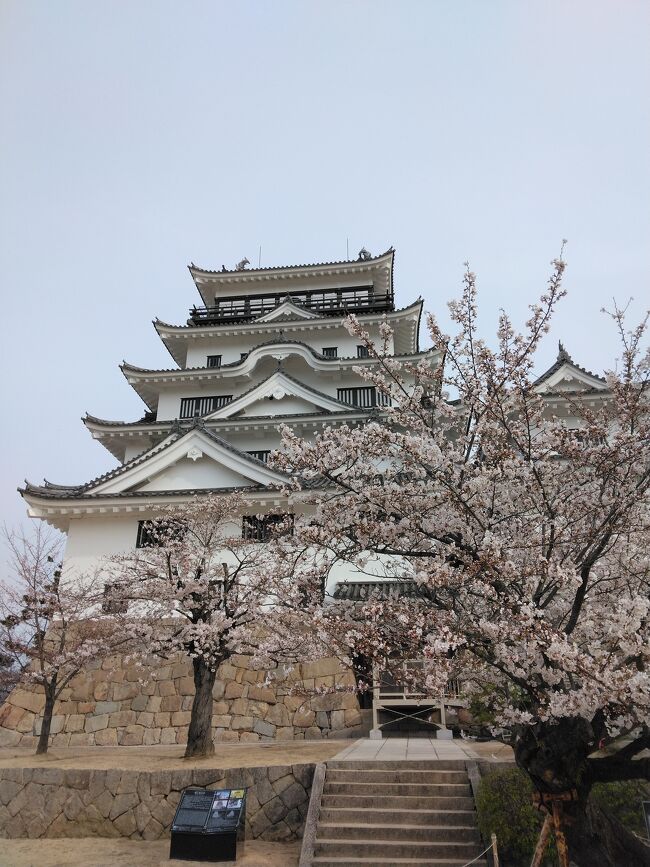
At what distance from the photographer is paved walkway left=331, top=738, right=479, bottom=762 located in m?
8.45

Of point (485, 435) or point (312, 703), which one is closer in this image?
point (485, 435)

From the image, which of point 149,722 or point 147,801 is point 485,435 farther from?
point 149,722

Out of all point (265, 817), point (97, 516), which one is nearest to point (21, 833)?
point (265, 817)

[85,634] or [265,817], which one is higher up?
[85,634]

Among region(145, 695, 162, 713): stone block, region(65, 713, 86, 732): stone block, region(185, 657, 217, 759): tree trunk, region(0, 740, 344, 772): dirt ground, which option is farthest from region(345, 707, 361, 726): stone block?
region(65, 713, 86, 732): stone block

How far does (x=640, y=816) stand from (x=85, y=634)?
32.1 ft

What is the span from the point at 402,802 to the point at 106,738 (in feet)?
25.6

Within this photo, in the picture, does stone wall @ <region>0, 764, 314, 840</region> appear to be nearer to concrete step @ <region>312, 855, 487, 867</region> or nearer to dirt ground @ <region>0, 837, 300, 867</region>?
dirt ground @ <region>0, 837, 300, 867</region>

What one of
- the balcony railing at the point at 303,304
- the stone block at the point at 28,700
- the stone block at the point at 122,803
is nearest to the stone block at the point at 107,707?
the stone block at the point at 28,700

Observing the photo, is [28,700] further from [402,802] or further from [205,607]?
[402,802]

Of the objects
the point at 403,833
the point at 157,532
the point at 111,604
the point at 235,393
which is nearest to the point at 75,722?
the point at 111,604

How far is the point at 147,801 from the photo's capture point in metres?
8.23

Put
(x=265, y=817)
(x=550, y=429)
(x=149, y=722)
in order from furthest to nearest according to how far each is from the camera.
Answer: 1. (x=149, y=722)
2. (x=265, y=817)
3. (x=550, y=429)

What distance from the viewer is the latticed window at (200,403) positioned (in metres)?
21.2
